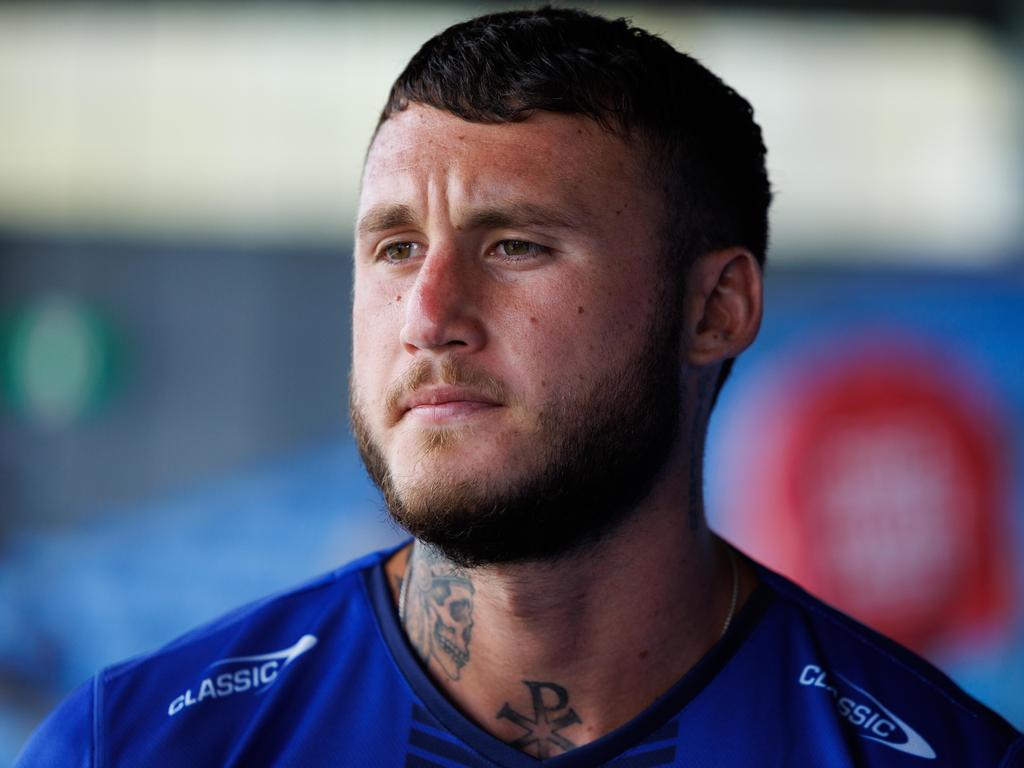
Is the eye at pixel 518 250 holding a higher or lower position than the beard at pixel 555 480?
higher

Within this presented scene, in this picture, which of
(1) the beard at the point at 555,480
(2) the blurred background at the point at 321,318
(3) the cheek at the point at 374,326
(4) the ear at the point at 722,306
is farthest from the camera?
(2) the blurred background at the point at 321,318

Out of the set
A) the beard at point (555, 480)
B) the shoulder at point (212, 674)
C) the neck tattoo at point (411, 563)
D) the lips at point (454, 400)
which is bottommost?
the shoulder at point (212, 674)

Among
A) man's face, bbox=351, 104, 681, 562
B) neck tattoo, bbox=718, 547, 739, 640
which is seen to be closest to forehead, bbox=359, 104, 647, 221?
man's face, bbox=351, 104, 681, 562

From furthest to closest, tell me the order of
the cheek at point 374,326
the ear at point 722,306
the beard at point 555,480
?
the ear at point 722,306, the cheek at point 374,326, the beard at point 555,480

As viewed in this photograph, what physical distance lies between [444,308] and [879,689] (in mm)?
816

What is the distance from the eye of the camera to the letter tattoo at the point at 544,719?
1477 mm

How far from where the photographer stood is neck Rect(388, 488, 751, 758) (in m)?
1.51

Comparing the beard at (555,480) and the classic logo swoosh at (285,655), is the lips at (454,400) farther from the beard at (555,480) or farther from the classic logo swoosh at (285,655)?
the classic logo swoosh at (285,655)

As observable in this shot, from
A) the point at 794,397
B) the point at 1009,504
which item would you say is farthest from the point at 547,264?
the point at 1009,504

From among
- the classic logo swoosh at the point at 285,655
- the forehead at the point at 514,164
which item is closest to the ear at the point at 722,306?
the forehead at the point at 514,164

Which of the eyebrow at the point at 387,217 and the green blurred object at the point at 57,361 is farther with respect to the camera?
the green blurred object at the point at 57,361

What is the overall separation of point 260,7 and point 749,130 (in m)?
4.20

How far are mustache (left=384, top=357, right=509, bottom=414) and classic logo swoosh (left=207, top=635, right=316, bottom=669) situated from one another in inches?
16.5

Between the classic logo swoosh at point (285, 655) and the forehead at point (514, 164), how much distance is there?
0.63 meters
